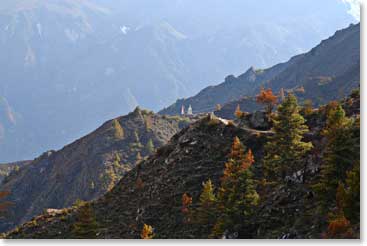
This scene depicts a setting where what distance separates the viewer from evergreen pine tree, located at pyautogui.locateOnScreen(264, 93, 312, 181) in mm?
24734

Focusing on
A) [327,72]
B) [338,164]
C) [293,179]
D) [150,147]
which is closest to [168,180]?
[293,179]

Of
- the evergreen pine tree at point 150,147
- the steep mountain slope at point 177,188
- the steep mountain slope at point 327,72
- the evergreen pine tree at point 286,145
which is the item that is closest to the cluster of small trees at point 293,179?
the evergreen pine tree at point 286,145

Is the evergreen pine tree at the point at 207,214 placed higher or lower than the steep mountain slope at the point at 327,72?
lower

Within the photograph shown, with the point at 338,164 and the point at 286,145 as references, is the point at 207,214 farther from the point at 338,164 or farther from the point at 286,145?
the point at 338,164

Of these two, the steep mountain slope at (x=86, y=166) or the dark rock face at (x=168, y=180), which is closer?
the dark rock face at (x=168, y=180)

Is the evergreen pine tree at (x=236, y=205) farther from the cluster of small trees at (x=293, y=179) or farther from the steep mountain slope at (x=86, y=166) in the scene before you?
the steep mountain slope at (x=86, y=166)

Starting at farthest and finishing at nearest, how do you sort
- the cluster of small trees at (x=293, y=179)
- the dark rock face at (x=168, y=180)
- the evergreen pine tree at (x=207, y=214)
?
the dark rock face at (x=168, y=180), the evergreen pine tree at (x=207, y=214), the cluster of small trees at (x=293, y=179)

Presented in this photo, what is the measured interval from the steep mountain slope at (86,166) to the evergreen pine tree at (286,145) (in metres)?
68.7

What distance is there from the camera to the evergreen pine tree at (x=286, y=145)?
81.1 feet

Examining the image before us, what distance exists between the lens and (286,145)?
83.0 ft

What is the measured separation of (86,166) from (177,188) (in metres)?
79.7

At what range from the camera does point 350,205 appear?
14.3 m

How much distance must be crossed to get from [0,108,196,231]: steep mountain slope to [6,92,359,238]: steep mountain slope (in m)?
58.5

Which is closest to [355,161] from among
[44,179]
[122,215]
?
[122,215]
